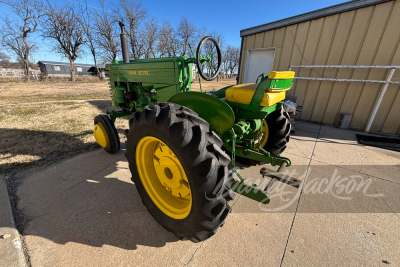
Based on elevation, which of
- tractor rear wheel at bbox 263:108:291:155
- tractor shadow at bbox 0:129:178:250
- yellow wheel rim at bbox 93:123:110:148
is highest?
tractor rear wheel at bbox 263:108:291:155

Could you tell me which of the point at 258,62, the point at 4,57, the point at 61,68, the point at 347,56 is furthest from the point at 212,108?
the point at 4,57

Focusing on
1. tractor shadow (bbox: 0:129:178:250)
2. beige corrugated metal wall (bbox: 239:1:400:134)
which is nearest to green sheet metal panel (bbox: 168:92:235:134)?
tractor shadow (bbox: 0:129:178:250)

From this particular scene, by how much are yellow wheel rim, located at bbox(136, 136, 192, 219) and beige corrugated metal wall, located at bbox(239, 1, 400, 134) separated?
213 inches

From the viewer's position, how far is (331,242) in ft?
5.11

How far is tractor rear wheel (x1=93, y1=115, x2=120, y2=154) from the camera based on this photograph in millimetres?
2865

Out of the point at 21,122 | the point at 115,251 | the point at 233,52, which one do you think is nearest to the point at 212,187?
the point at 115,251

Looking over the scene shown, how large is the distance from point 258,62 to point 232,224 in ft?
20.7

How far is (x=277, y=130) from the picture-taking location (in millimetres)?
2555

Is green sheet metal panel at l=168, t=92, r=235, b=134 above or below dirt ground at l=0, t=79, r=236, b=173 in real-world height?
above

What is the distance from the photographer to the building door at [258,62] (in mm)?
6230

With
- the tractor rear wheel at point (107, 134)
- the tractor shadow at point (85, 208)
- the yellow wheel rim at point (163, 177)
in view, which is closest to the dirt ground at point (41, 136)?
the tractor shadow at point (85, 208)

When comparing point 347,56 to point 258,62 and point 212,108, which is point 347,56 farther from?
point 212,108

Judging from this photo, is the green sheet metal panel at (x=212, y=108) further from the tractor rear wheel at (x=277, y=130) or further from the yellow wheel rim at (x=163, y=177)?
the tractor rear wheel at (x=277, y=130)

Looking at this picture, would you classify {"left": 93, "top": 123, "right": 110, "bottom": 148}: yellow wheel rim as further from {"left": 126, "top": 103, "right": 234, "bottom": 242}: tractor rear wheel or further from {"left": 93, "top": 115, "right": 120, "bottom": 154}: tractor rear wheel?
{"left": 126, "top": 103, "right": 234, "bottom": 242}: tractor rear wheel
